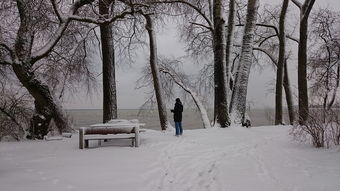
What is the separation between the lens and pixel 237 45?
20.7 metres

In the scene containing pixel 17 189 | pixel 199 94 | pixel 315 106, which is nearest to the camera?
pixel 17 189

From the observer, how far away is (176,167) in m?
6.19

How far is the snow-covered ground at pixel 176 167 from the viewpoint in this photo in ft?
16.0

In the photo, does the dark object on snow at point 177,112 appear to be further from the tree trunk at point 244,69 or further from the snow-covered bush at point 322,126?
the snow-covered bush at point 322,126

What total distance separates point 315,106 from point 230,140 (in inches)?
108

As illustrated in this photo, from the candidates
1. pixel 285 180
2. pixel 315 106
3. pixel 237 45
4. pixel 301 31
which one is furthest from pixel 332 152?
pixel 237 45

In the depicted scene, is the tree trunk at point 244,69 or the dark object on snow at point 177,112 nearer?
the dark object on snow at point 177,112

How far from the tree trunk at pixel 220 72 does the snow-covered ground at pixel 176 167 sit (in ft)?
11.5

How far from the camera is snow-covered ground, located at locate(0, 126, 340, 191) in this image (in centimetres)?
486

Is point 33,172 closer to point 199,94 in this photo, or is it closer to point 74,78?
point 74,78

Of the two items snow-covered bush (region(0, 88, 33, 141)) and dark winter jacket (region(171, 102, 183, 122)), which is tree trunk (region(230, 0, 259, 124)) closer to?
dark winter jacket (region(171, 102, 183, 122))

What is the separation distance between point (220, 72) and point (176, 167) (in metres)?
7.70

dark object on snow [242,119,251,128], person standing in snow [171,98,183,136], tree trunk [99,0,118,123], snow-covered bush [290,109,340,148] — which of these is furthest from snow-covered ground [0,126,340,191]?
dark object on snow [242,119,251,128]

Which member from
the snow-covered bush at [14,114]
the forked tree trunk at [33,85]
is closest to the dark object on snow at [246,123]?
the forked tree trunk at [33,85]
